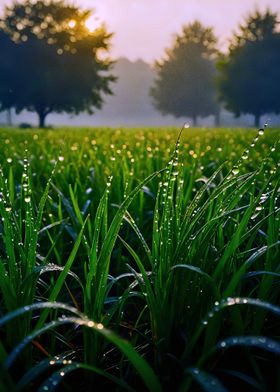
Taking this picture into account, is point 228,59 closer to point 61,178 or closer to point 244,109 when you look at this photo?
point 244,109

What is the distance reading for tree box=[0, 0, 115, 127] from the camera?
35125 mm

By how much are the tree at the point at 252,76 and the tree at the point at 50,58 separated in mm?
11817

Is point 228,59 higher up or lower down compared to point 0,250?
higher up

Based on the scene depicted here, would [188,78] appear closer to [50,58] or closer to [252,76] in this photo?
[252,76]

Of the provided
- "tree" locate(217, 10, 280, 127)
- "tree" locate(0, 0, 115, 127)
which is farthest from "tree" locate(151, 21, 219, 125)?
"tree" locate(0, 0, 115, 127)

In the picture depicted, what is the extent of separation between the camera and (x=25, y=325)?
1095 millimetres

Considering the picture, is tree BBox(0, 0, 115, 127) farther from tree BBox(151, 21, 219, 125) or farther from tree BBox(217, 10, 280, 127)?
tree BBox(151, 21, 219, 125)

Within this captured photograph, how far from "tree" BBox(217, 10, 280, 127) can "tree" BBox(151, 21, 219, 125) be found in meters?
19.6

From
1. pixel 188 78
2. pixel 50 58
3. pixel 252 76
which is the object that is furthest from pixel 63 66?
pixel 188 78

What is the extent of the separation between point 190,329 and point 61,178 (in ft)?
6.12

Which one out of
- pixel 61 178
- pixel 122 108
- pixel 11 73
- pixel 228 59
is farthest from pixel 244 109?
pixel 122 108

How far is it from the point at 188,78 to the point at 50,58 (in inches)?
1224

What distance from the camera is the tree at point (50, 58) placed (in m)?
35.1

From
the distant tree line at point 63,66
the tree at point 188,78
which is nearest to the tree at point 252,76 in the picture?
the distant tree line at point 63,66
